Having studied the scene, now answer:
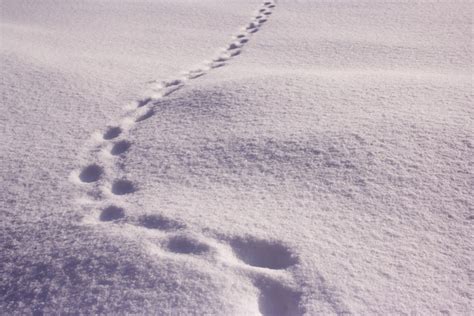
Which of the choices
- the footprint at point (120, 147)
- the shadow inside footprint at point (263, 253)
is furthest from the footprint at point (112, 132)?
the shadow inside footprint at point (263, 253)

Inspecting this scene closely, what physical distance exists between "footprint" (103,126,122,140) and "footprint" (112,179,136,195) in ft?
1.45

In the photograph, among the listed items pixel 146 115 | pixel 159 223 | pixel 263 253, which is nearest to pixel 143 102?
pixel 146 115

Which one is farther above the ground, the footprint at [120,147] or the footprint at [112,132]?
the footprint at [112,132]

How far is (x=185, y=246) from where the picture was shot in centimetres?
156

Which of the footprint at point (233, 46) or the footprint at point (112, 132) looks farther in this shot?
the footprint at point (233, 46)

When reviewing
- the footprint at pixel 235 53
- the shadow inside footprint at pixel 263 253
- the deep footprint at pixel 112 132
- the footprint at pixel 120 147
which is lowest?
the shadow inside footprint at pixel 263 253

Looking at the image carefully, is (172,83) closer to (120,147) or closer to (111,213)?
(120,147)

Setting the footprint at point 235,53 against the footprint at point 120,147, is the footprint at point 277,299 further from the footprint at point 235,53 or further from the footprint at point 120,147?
the footprint at point 235,53

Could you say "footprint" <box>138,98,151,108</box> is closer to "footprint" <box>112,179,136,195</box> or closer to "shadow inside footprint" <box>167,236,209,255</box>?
"footprint" <box>112,179,136,195</box>

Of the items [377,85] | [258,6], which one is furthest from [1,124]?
[258,6]

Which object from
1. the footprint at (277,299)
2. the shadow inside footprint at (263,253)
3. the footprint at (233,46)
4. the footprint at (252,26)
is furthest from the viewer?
the footprint at (252,26)

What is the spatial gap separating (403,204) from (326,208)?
0.92ft

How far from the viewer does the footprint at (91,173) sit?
6.61ft

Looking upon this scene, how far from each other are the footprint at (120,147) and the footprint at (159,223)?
1.93 feet
